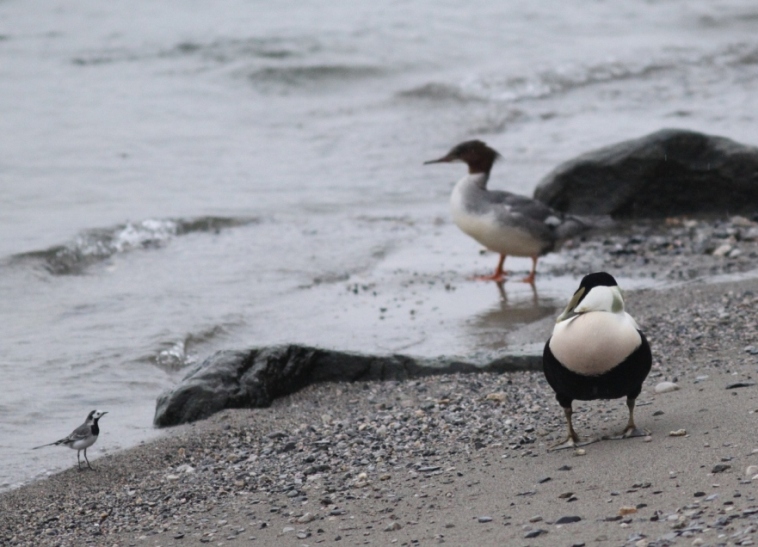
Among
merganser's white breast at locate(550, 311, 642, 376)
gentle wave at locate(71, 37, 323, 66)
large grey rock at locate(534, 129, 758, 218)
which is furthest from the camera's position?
gentle wave at locate(71, 37, 323, 66)

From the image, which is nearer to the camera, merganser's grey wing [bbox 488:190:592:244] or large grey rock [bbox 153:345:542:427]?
large grey rock [bbox 153:345:542:427]

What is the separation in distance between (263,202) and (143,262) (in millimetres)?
2395

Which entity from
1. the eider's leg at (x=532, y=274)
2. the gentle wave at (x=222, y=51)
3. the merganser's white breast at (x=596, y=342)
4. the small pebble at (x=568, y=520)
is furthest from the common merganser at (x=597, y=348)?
the gentle wave at (x=222, y=51)

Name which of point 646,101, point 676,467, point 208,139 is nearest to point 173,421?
point 676,467

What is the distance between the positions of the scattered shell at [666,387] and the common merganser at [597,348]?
2.86ft

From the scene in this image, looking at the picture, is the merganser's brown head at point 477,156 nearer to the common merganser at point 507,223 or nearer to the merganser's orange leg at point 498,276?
the common merganser at point 507,223

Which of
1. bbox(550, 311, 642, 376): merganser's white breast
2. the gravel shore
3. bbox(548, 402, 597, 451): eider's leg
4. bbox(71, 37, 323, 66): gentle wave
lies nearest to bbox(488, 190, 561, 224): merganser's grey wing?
the gravel shore

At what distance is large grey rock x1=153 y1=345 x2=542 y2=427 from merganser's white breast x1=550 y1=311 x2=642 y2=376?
1.94 meters

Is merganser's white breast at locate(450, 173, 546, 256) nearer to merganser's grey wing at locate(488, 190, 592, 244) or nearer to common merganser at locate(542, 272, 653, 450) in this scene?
merganser's grey wing at locate(488, 190, 592, 244)

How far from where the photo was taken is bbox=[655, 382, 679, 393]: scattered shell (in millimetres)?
5625

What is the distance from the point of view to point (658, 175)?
1106 cm

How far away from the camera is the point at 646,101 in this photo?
707 inches

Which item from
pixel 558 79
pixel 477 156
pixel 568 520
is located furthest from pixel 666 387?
pixel 558 79

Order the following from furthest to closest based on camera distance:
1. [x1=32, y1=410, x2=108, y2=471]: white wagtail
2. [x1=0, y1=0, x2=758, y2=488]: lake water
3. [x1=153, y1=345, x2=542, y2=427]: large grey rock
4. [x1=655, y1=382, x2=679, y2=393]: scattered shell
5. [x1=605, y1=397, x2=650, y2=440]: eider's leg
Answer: [x1=0, y1=0, x2=758, y2=488]: lake water < [x1=153, y1=345, x2=542, y2=427]: large grey rock < [x1=32, y1=410, x2=108, y2=471]: white wagtail < [x1=655, y1=382, x2=679, y2=393]: scattered shell < [x1=605, y1=397, x2=650, y2=440]: eider's leg
